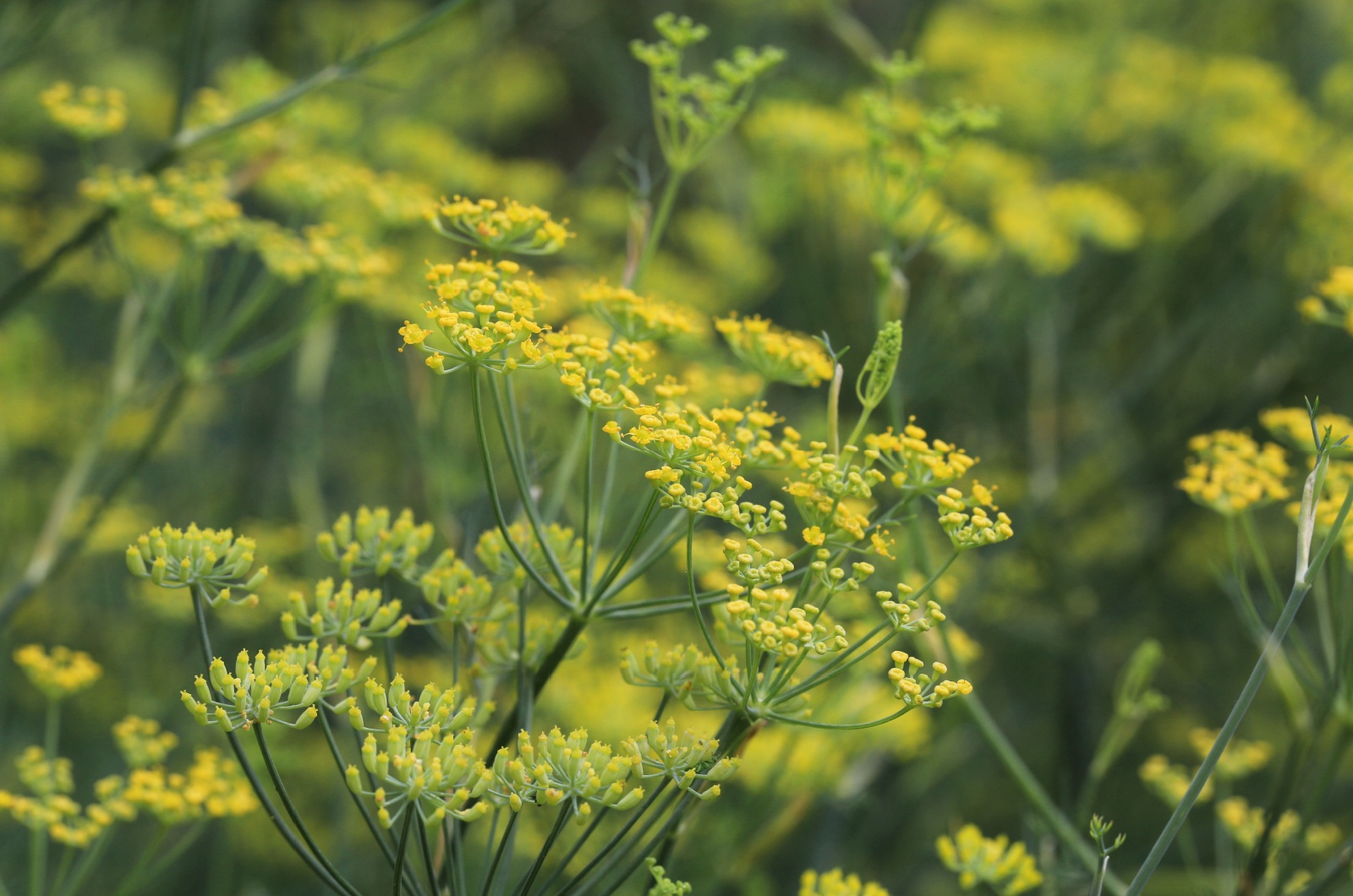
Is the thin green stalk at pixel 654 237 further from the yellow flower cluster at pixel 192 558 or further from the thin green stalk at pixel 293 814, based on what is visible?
the thin green stalk at pixel 293 814

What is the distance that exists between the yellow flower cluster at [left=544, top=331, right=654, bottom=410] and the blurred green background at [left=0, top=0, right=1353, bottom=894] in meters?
1.83

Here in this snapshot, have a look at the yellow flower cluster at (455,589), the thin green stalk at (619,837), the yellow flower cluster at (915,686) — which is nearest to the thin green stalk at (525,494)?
the yellow flower cluster at (455,589)

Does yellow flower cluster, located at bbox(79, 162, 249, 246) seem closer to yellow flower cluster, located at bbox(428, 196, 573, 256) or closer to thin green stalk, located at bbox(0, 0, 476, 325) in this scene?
thin green stalk, located at bbox(0, 0, 476, 325)

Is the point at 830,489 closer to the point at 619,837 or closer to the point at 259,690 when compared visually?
the point at 619,837

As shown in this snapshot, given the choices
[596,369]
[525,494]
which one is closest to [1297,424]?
[596,369]

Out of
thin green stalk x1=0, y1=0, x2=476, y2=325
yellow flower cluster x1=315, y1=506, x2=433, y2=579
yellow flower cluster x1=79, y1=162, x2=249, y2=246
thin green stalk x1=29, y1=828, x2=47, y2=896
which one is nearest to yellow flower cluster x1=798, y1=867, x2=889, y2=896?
yellow flower cluster x1=315, y1=506, x2=433, y2=579

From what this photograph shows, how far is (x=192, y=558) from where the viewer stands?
2.08 m

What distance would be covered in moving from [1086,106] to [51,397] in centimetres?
624

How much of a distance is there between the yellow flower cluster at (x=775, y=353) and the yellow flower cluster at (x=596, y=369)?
0.33 meters

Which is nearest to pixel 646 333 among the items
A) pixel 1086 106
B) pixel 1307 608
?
pixel 1086 106

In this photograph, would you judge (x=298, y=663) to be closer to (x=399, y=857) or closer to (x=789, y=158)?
(x=399, y=857)

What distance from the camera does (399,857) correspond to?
1.84 meters

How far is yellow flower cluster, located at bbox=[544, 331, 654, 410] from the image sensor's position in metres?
2.07

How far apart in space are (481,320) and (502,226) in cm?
44
